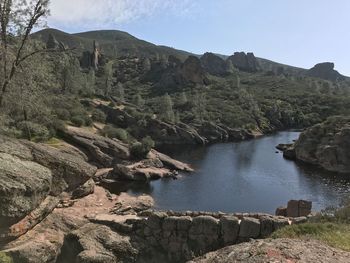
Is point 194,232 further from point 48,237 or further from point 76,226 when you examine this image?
point 48,237

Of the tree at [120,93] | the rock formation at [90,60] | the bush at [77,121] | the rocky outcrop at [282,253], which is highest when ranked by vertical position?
the rock formation at [90,60]

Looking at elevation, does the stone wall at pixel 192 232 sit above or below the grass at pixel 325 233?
below

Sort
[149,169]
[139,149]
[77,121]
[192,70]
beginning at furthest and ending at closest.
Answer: [192,70] → [77,121] → [139,149] → [149,169]

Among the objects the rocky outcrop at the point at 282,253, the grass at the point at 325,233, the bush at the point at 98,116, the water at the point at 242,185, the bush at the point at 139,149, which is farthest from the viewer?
the bush at the point at 98,116

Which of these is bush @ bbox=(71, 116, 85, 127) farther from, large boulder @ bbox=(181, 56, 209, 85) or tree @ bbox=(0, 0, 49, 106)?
large boulder @ bbox=(181, 56, 209, 85)

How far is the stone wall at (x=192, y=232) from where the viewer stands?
79.2ft

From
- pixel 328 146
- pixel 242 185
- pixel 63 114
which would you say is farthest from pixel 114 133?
pixel 328 146

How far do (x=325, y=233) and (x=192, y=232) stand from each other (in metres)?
8.43

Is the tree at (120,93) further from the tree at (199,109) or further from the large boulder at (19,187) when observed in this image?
the large boulder at (19,187)

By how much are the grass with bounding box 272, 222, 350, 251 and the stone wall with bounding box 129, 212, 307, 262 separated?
4254mm

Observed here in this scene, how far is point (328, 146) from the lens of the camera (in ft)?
252

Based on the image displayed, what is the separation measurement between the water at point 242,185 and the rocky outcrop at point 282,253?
27045mm

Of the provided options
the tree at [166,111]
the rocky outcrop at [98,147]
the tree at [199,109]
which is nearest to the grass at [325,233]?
the rocky outcrop at [98,147]

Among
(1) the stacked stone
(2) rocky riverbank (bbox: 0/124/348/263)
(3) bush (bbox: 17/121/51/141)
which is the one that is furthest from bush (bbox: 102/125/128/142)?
(1) the stacked stone
